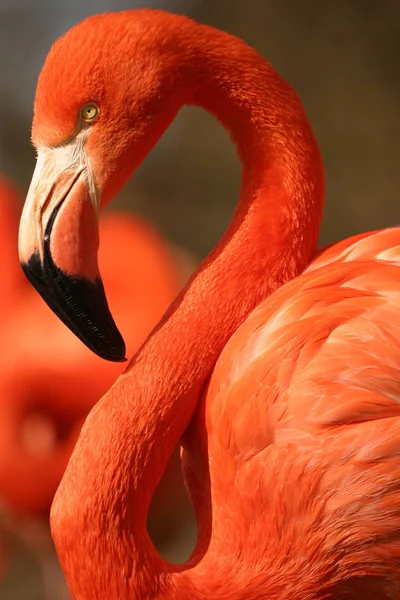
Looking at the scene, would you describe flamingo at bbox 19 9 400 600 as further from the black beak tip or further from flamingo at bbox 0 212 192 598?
flamingo at bbox 0 212 192 598

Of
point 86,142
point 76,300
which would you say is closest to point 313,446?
point 76,300

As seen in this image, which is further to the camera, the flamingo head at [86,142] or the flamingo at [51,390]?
the flamingo at [51,390]

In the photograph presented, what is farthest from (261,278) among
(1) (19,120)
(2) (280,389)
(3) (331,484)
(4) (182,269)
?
(1) (19,120)

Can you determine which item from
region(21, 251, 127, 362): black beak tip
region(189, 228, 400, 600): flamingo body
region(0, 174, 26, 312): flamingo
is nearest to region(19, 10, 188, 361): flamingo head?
region(21, 251, 127, 362): black beak tip

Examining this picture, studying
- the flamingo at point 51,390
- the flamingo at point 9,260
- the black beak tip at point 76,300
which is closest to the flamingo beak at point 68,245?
the black beak tip at point 76,300

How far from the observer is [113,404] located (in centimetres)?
98

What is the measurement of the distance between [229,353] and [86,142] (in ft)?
1.20

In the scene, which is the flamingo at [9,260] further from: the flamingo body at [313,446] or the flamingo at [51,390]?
the flamingo body at [313,446]

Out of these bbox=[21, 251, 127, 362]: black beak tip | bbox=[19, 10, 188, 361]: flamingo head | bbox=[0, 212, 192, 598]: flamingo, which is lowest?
bbox=[0, 212, 192, 598]: flamingo

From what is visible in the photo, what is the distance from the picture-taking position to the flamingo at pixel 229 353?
852mm

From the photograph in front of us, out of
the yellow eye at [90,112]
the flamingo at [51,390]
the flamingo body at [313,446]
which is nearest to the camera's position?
the flamingo body at [313,446]

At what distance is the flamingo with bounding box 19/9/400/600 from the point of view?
2.79 ft

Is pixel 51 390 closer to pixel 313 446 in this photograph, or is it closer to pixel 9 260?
pixel 9 260

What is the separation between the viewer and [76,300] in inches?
36.3
